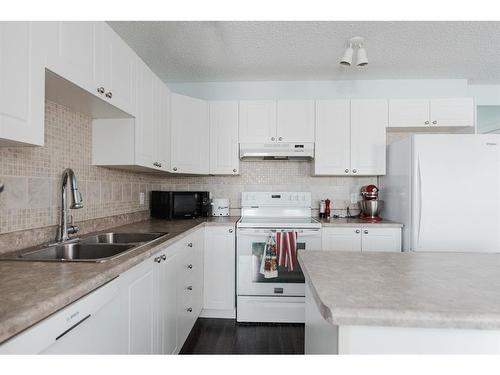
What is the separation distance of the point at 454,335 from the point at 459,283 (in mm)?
210

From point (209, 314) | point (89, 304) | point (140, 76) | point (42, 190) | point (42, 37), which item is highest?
point (140, 76)

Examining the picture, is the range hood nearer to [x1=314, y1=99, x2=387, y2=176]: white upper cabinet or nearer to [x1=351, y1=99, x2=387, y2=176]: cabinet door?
[x1=314, y1=99, x2=387, y2=176]: white upper cabinet

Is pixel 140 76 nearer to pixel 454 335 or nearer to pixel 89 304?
pixel 89 304

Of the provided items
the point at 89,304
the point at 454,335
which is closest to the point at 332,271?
the point at 454,335

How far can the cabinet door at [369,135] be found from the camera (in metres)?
2.83

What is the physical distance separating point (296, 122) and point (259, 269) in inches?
58.5

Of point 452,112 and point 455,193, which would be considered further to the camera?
point 452,112

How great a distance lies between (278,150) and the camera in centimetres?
282

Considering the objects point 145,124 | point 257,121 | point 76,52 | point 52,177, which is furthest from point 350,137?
point 52,177

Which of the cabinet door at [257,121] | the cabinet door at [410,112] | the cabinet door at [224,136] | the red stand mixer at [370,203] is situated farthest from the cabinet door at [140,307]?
the cabinet door at [410,112]

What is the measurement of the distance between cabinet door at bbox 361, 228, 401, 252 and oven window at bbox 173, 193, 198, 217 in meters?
1.63

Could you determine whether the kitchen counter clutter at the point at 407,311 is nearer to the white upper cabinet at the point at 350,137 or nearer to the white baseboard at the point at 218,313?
the white baseboard at the point at 218,313

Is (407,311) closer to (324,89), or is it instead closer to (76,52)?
(76,52)

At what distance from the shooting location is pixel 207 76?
300cm
